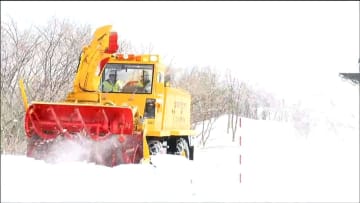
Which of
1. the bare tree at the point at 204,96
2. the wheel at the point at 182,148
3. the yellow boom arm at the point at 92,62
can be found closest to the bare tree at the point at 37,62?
the yellow boom arm at the point at 92,62

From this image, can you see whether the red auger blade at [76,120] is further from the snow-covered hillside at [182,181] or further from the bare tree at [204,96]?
the bare tree at [204,96]

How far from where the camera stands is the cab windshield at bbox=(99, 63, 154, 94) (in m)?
11.1

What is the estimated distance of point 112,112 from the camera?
30.1 ft

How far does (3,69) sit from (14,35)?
7.60 feet

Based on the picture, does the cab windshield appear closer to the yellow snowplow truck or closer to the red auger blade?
the yellow snowplow truck

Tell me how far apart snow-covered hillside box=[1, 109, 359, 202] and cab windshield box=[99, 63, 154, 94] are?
1.71 meters

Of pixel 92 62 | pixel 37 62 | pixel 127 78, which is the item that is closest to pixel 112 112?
pixel 92 62

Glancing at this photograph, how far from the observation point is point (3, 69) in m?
10.8

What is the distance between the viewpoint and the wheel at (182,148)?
485 inches

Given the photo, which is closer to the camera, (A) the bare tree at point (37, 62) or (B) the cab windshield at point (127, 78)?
(A) the bare tree at point (37, 62)

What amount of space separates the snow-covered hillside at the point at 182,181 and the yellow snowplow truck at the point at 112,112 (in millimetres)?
718

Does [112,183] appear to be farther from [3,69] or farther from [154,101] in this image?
[3,69]

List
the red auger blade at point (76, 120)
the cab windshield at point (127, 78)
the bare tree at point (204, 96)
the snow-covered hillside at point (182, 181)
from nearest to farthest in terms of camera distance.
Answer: the snow-covered hillside at point (182, 181) → the red auger blade at point (76, 120) → the cab windshield at point (127, 78) → the bare tree at point (204, 96)

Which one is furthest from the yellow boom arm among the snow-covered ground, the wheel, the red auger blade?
the wheel
